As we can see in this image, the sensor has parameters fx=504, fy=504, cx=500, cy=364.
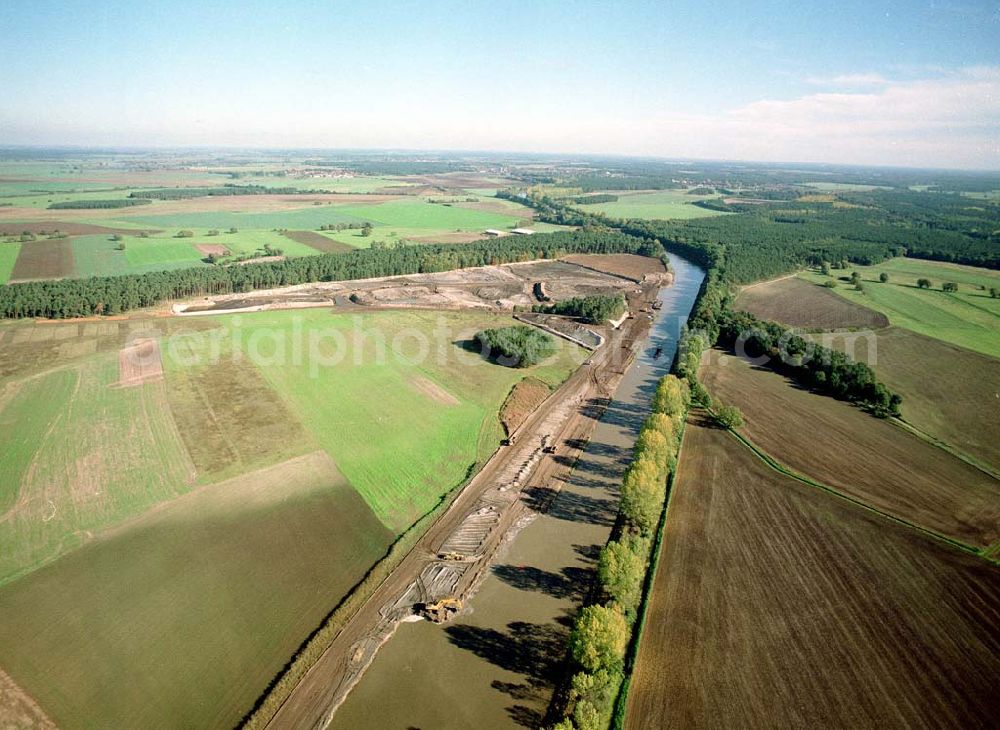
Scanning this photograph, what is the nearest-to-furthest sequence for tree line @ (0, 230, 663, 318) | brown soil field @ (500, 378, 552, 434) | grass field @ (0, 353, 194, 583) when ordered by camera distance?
grass field @ (0, 353, 194, 583) < brown soil field @ (500, 378, 552, 434) < tree line @ (0, 230, 663, 318)

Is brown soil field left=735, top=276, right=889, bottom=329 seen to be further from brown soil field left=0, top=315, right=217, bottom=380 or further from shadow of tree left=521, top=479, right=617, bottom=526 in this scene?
brown soil field left=0, top=315, right=217, bottom=380

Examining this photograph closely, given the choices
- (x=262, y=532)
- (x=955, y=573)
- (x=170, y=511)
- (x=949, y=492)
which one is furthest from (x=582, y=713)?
(x=949, y=492)

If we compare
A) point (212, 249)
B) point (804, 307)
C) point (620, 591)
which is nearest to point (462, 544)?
point (620, 591)

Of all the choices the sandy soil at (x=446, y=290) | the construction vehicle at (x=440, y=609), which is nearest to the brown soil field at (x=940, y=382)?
the sandy soil at (x=446, y=290)

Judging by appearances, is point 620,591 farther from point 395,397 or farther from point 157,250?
point 157,250

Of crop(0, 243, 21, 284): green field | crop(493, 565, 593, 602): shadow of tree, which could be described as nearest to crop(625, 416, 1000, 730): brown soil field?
crop(493, 565, 593, 602): shadow of tree

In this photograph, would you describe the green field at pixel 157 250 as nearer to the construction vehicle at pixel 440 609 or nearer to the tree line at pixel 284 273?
the tree line at pixel 284 273

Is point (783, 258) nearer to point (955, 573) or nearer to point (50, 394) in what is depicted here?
point (955, 573)
